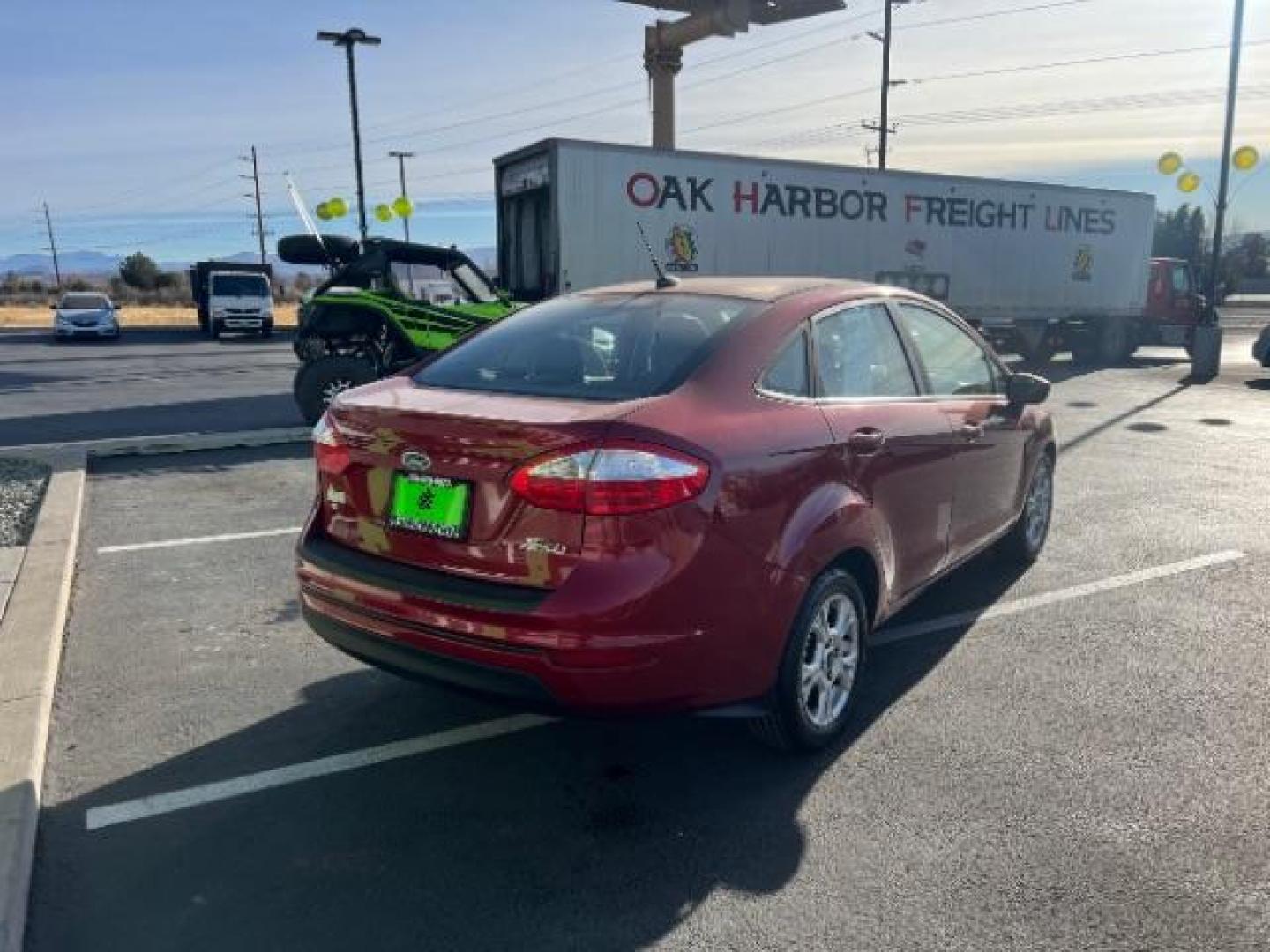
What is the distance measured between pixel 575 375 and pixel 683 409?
0.55 m

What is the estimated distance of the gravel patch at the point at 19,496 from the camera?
5.93m

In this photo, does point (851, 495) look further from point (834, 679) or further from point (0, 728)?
point (0, 728)

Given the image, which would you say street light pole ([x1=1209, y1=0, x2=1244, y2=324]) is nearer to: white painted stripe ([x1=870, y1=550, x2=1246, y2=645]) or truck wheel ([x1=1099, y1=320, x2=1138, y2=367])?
truck wheel ([x1=1099, y1=320, x2=1138, y2=367])

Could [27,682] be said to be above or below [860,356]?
below

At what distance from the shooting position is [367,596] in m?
3.16

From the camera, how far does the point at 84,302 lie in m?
29.7

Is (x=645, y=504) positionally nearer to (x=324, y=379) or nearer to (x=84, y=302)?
(x=324, y=379)

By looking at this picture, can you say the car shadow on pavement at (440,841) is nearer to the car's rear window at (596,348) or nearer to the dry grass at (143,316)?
the car's rear window at (596,348)

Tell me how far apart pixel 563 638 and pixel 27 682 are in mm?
2424

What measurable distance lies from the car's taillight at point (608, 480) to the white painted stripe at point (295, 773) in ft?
4.12

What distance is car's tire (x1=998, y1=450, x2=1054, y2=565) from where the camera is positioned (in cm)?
552

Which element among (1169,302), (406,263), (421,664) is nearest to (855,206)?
(406,263)

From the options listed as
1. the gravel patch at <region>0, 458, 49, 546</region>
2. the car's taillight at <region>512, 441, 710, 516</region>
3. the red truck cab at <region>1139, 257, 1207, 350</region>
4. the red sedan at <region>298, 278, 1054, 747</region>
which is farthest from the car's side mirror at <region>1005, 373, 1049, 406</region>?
the red truck cab at <region>1139, 257, 1207, 350</region>

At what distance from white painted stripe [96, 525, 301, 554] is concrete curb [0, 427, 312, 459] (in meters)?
2.99
